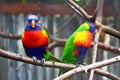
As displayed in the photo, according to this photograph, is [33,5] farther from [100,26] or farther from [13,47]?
[100,26]

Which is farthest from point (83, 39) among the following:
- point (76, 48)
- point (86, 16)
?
point (86, 16)

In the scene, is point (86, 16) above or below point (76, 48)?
above

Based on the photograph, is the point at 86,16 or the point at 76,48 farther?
the point at 76,48

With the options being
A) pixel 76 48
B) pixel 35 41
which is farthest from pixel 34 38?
pixel 76 48

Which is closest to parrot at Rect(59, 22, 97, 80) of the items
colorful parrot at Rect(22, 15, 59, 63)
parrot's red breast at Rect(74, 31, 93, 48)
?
parrot's red breast at Rect(74, 31, 93, 48)

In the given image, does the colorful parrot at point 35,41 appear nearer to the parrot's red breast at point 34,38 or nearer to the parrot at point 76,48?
the parrot's red breast at point 34,38

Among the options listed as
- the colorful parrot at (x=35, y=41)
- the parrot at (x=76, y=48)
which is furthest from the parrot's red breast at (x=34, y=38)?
the parrot at (x=76, y=48)

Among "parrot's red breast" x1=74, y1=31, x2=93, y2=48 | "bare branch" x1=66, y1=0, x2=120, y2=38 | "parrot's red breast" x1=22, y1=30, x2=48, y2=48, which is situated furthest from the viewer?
"parrot's red breast" x1=74, y1=31, x2=93, y2=48

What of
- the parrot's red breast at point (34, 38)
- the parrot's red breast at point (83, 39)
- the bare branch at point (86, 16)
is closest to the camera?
the bare branch at point (86, 16)

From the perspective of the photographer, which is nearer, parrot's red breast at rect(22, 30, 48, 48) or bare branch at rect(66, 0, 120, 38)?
bare branch at rect(66, 0, 120, 38)

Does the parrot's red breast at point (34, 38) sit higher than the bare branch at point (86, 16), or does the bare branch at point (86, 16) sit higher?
the bare branch at point (86, 16)

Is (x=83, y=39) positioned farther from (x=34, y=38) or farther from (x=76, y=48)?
(x=34, y=38)

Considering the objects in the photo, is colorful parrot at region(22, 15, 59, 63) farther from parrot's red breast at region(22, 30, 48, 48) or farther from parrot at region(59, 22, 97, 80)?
parrot at region(59, 22, 97, 80)

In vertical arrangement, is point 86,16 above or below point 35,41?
above
